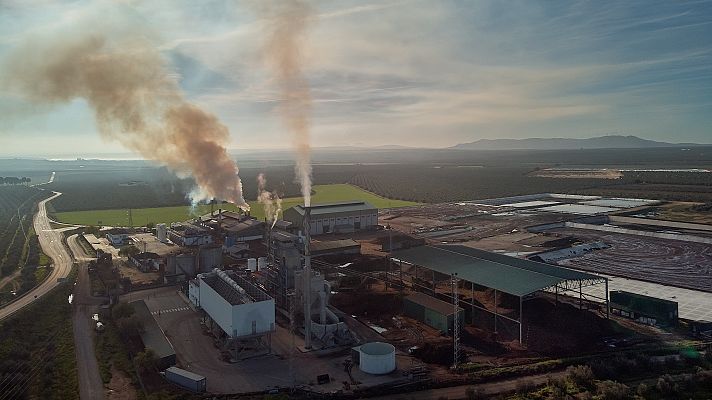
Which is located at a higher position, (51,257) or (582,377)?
(51,257)

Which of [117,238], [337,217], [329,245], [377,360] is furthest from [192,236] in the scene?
[377,360]

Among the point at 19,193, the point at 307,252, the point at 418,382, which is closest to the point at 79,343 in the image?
the point at 307,252

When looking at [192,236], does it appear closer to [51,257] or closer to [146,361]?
[51,257]

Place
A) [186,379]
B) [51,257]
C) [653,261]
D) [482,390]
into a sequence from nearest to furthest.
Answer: [482,390] → [186,379] → [653,261] → [51,257]

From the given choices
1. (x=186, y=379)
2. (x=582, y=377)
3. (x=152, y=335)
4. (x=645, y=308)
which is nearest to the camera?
(x=582, y=377)

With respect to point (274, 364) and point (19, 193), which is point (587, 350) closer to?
point (274, 364)

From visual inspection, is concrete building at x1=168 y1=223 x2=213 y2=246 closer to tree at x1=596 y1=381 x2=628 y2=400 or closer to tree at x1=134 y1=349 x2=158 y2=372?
tree at x1=134 y1=349 x2=158 y2=372

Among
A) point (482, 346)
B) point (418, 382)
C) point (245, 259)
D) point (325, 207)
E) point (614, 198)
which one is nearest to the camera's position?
point (418, 382)
